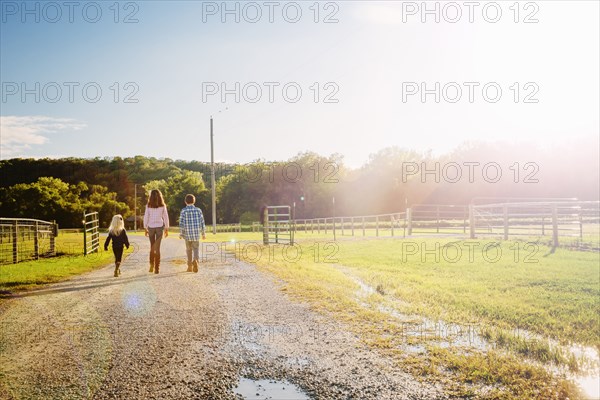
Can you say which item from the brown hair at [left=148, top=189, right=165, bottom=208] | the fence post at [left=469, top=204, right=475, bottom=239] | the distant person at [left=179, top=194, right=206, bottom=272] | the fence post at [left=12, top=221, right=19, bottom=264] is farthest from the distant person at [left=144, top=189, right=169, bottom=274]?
the fence post at [left=469, top=204, right=475, bottom=239]

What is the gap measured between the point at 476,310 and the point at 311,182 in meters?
76.6

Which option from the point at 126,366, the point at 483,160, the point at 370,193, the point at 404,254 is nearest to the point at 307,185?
the point at 370,193

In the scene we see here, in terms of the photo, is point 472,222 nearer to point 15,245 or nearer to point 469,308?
point 469,308

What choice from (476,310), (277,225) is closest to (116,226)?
(476,310)

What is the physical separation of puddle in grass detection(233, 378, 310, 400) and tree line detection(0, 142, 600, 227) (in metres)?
54.9

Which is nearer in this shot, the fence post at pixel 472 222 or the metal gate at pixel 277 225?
the metal gate at pixel 277 225

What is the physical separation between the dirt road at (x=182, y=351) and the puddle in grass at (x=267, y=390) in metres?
0.01

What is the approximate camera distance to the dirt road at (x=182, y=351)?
4.48 m

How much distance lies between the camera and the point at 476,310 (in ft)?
26.0

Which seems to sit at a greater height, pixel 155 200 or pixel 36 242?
A: pixel 155 200

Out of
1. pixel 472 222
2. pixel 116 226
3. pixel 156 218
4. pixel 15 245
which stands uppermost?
pixel 156 218

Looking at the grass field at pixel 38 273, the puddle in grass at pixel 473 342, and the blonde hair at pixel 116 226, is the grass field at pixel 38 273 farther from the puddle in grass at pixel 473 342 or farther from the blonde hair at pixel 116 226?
the puddle in grass at pixel 473 342

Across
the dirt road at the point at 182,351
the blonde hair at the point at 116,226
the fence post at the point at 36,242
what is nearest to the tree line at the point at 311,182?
the fence post at the point at 36,242

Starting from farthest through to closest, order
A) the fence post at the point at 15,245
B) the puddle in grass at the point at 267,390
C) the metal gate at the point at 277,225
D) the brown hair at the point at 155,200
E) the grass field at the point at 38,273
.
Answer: the metal gate at the point at 277,225 → the fence post at the point at 15,245 → the brown hair at the point at 155,200 → the grass field at the point at 38,273 → the puddle in grass at the point at 267,390
